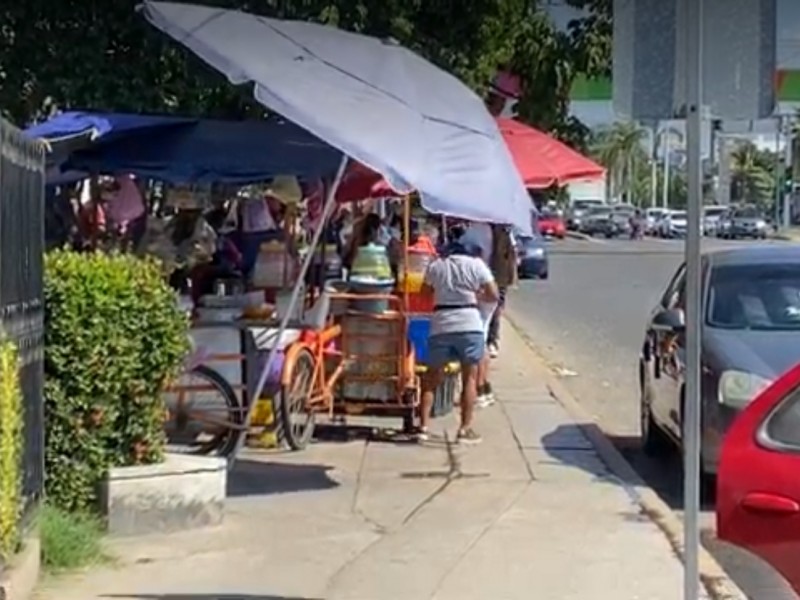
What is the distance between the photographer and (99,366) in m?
8.89

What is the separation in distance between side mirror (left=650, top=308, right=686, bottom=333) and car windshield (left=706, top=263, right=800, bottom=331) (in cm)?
23

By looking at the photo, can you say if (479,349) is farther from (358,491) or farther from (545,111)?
(545,111)

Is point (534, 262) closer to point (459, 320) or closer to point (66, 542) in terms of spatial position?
point (459, 320)

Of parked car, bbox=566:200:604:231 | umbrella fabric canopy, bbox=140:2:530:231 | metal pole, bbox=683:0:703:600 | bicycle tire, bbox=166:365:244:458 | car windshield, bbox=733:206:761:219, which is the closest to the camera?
metal pole, bbox=683:0:703:600

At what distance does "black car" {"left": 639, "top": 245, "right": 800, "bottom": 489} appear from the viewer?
10.9 metres

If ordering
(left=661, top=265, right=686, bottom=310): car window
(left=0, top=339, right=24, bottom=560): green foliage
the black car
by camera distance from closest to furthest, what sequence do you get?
(left=0, top=339, right=24, bottom=560): green foliage < the black car < (left=661, top=265, right=686, bottom=310): car window

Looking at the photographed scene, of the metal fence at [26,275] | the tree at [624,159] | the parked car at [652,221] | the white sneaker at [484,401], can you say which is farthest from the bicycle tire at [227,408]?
the tree at [624,159]

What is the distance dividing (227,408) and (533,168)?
305 cm

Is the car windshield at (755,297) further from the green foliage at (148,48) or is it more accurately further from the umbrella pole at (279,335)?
the green foliage at (148,48)

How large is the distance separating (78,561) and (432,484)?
11.4 feet

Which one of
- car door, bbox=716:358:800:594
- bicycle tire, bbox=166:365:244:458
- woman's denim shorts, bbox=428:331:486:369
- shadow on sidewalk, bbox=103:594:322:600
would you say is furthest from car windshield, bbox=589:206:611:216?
car door, bbox=716:358:800:594

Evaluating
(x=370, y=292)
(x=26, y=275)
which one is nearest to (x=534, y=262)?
(x=370, y=292)

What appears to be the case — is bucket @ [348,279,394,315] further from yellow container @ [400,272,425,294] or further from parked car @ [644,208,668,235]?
parked car @ [644,208,668,235]

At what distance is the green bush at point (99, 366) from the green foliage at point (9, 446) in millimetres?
1274
